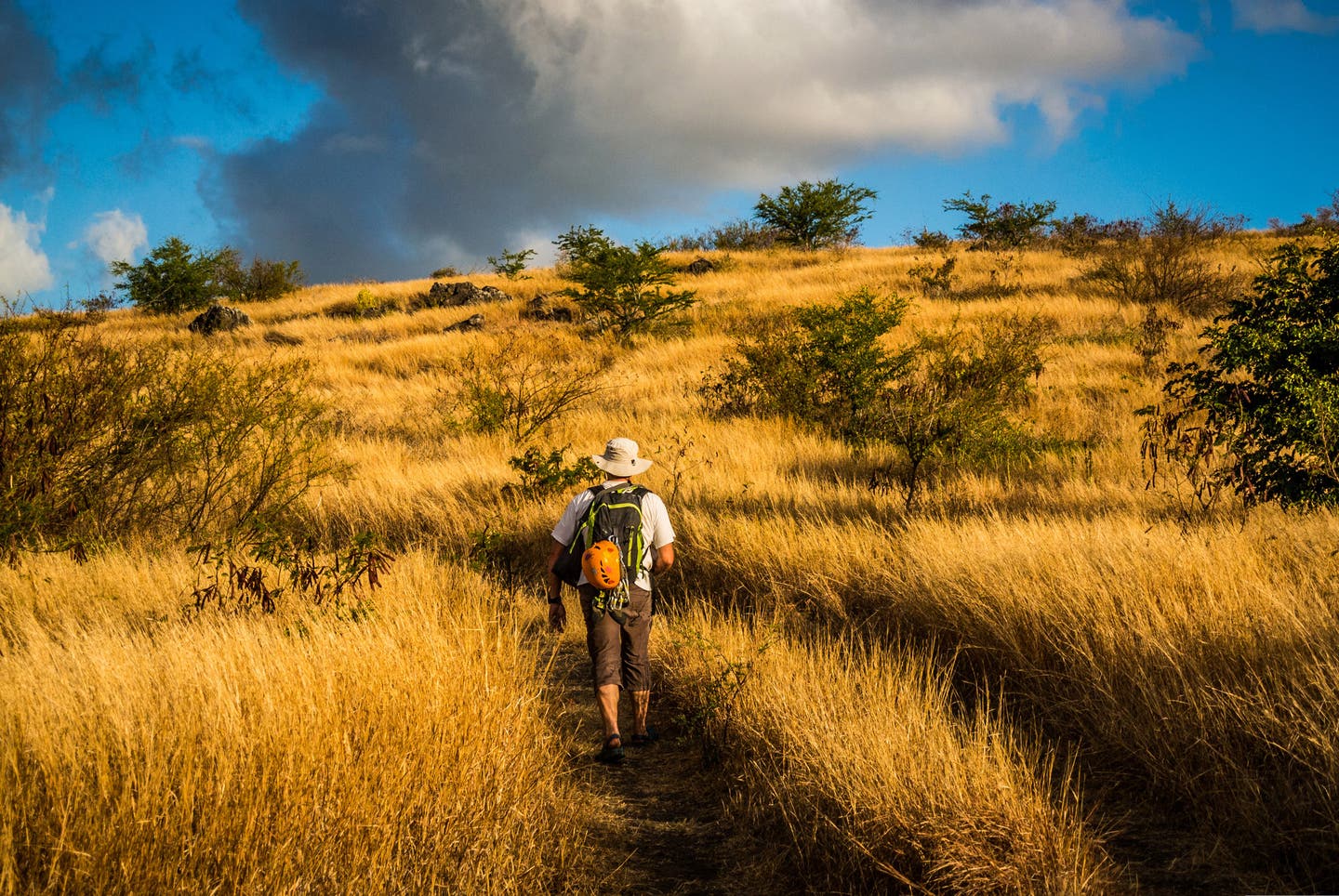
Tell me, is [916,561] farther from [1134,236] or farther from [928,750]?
[1134,236]

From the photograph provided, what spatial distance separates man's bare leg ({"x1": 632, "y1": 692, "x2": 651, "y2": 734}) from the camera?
15.6 feet

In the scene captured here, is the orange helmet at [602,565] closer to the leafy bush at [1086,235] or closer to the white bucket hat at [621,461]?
the white bucket hat at [621,461]

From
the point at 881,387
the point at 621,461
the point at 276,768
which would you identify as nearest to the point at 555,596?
the point at 621,461

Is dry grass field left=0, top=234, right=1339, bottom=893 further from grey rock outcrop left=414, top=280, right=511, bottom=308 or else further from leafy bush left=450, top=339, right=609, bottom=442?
grey rock outcrop left=414, top=280, right=511, bottom=308

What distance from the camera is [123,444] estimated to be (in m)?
7.86

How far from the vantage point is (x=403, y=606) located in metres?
5.66

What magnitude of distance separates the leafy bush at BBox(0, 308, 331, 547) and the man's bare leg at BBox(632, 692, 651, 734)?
5590 millimetres

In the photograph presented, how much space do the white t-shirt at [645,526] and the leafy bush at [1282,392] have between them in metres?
3.86

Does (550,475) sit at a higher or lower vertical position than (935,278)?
lower

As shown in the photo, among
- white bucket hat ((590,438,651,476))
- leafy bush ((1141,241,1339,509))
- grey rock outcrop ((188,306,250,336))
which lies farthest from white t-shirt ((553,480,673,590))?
grey rock outcrop ((188,306,250,336))

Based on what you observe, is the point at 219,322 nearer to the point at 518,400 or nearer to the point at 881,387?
the point at 518,400

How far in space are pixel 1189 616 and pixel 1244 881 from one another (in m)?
1.86

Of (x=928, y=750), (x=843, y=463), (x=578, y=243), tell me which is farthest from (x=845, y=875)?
(x=578, y=243)

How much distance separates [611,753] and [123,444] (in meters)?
6.63
